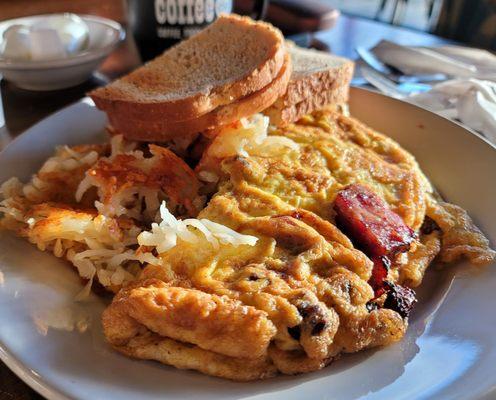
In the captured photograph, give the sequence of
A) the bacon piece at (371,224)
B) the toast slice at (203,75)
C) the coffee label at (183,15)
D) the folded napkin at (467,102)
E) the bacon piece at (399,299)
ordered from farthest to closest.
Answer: the coffee label at (183,15) → the folded napkin at (467,102) → the toast slice at (203,75) → the bacon piece at (371,224) → the bacon piece at (399,299)

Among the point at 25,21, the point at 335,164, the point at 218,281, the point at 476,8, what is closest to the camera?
the point at 218,281

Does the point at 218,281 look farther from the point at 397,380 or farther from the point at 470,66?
the point at 470,66

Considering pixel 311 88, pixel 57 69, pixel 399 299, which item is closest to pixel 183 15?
pixel 57 69

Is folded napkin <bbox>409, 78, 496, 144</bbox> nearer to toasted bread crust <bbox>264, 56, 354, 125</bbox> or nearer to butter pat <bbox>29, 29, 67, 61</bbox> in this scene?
toasted bread crust <bbox>264, 56, 354, 125</bbox>

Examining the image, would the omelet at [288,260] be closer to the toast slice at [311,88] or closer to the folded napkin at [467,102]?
the toast slice at [311,88]

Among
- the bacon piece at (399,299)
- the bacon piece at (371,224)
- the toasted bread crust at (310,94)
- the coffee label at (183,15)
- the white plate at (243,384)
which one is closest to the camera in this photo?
the white plate at (243,384)

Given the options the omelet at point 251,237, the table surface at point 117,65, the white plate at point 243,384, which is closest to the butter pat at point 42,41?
the table surface at point 117,65

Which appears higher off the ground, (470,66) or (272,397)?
(470,66)

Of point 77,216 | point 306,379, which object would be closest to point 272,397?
point 306,379
